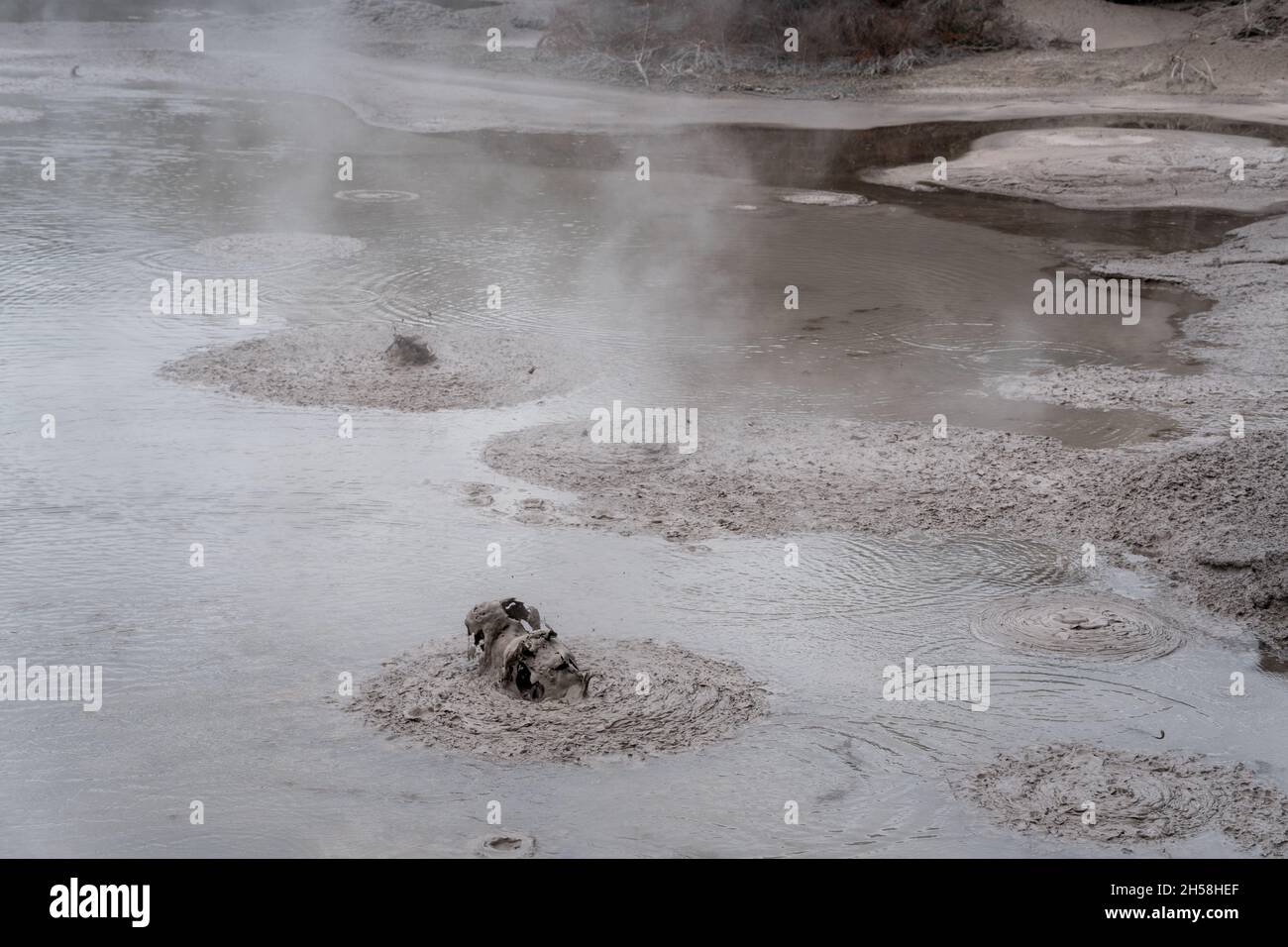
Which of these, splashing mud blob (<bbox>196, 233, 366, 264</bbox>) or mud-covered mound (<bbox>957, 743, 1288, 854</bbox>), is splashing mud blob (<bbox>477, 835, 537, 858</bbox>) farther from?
splashing mud blob (<bbox>196, 233, 366, 264</bbox>)

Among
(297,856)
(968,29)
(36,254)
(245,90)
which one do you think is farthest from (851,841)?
(968,29)

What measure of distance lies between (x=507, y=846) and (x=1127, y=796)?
1.82 m

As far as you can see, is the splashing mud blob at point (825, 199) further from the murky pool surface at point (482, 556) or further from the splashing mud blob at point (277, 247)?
the splashing mud blob at point (277, 247)

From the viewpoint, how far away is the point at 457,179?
13.4m

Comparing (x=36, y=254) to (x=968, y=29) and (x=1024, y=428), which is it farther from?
(x=968, y=29)

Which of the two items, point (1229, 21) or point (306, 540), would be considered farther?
point (1229, 21)

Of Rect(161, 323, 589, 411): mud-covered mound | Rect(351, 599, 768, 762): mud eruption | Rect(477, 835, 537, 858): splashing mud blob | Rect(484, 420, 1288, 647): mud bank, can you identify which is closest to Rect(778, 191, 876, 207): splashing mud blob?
Rect(161, 323, 589, 411): mud-covered mound

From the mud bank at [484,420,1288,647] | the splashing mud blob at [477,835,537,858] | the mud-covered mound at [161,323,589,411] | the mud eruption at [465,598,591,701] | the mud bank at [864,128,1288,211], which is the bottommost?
the splashing mud blob at [477,835,537,858]

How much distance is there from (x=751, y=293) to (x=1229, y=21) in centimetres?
1390

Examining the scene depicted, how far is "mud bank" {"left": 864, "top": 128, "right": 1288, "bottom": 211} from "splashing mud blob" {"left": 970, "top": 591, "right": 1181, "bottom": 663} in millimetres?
7914

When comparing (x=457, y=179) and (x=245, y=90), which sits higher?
(x=245, y=90)

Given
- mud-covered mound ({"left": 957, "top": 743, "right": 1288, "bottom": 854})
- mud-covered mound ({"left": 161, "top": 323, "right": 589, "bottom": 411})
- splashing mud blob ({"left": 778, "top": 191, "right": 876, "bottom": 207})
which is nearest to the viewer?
mud-covered mound ({"left": 957, "top": 743, "right": 1288, "bottom": 854})

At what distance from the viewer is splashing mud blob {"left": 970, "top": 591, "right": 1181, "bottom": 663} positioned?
17.0ft

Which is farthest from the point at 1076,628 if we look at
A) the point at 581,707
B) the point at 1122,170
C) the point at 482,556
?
the point at 1122,170
